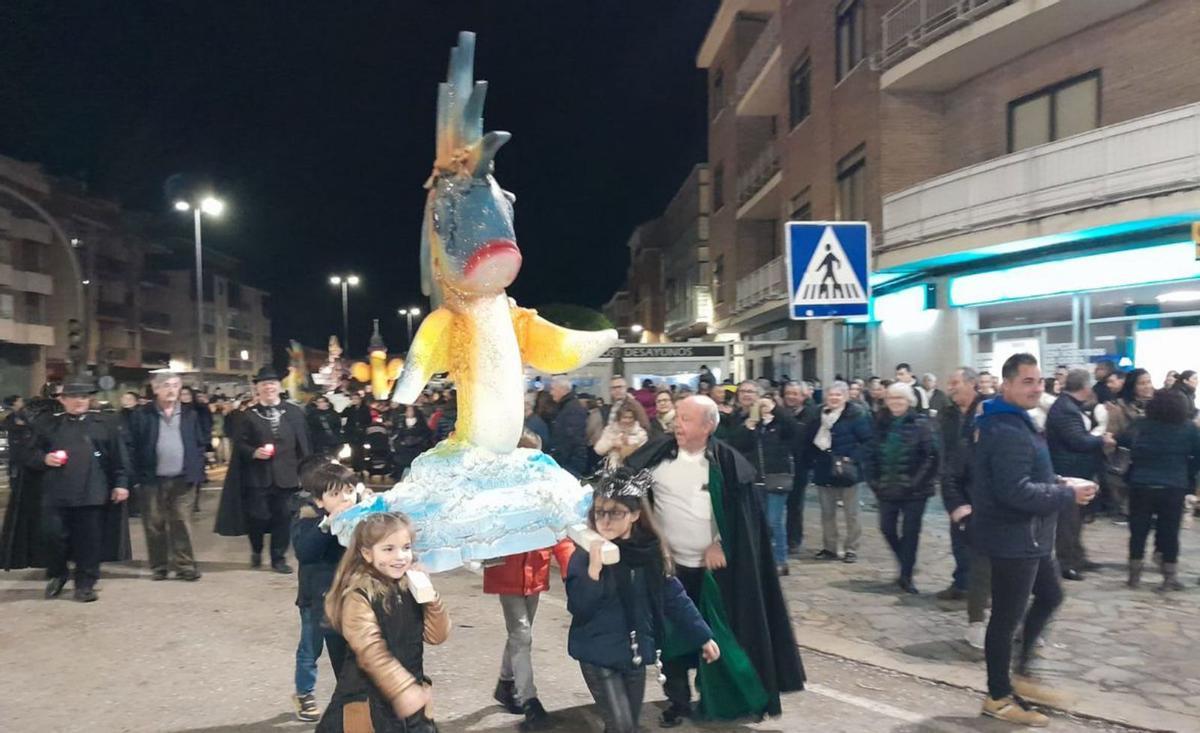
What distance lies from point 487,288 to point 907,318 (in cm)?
1478

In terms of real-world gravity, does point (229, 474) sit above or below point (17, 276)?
below

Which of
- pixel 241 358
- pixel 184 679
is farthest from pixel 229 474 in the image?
pixel 241 358

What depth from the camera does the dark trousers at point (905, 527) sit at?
7.30m

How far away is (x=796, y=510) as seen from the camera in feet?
29.5

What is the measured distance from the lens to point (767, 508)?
7.89m

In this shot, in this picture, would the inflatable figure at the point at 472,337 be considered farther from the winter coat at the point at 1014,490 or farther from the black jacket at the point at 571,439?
the black jacket at the point at 571,439

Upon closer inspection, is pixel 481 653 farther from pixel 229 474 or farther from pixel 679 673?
pixel 229 474

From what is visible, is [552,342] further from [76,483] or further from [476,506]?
[76,483]

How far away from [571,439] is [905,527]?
3.82 m

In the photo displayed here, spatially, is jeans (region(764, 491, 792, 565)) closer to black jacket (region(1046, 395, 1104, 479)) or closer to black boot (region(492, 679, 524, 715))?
black jacket (region(1046, 395, 1104, 479))

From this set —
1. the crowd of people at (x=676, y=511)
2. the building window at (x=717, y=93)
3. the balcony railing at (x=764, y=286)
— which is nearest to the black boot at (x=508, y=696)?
the crowd of people at (x=676, y=511)

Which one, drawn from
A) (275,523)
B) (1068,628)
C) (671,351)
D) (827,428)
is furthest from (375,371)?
(1068,628)

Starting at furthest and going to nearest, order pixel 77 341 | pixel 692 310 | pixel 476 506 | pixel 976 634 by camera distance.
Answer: pixel 692 310, pixel 77 341, pixel 976 634, pixel 476 506

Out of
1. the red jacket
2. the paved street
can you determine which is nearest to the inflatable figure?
the red jacket
